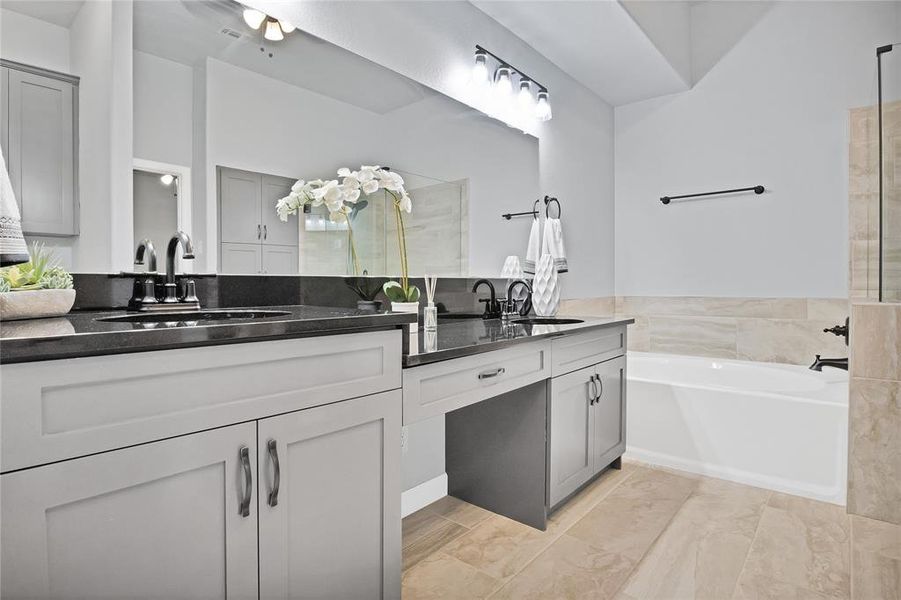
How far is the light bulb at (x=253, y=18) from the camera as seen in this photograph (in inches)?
63.2

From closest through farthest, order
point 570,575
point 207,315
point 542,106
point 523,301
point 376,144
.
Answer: point 207,315 → point 570,575 → point 376,144 → point 523,301 → point 542,106

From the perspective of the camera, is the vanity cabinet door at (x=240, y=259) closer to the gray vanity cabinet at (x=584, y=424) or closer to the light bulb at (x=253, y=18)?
the light bulb at (x=253, y=18)

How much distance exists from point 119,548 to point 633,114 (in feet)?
12.9

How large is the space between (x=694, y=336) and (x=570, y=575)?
7.67 ft

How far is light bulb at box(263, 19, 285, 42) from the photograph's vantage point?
1660mm

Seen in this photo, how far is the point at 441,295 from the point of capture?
2.36 metres

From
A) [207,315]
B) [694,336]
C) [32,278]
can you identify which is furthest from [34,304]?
[694,336]

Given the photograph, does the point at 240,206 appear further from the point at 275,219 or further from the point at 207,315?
the point at 207,315

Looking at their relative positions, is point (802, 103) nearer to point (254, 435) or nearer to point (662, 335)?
point (662, 335)

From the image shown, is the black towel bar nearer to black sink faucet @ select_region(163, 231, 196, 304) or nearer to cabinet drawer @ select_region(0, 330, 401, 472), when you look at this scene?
cabinet drawer @ select_region(0, 330, 401, 472)

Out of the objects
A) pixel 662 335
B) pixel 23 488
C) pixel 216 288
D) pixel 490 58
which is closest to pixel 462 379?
pixel 216 288

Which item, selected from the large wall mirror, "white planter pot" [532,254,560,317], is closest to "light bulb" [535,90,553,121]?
the large wall mirror

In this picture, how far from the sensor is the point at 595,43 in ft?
9.35

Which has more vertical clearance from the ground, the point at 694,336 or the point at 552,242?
the point at 552,242
